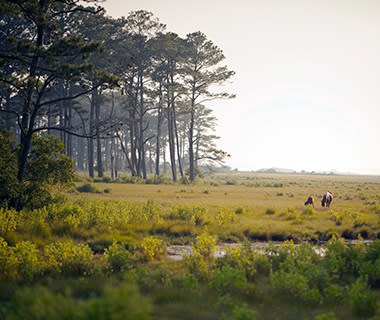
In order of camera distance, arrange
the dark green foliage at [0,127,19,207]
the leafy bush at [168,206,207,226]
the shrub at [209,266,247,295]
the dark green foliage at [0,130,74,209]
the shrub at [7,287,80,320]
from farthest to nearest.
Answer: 1. the leafy bush at [168,206,207,226]
2. the dark green foliage at [0,130,74,209]
3. the dark green foliage at [0,127,19,207]
4. the shrub at [209,266,247,295]
5. the shrub at [7,287,80,320]

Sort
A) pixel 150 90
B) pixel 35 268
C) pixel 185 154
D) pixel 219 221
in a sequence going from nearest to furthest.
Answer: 1. pixel 35 268
2. pixel 219 221
3. pixel 150 90
4. pixel 185 154

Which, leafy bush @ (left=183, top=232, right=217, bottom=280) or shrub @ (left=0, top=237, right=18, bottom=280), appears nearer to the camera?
shrub @ (left=0, top=237, right=18, bottom=280)

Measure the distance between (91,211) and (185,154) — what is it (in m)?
70.5

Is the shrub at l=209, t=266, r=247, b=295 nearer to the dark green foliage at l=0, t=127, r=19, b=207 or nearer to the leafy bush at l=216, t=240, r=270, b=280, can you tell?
the leafy bush at l=216, t=240, r=270, b=280

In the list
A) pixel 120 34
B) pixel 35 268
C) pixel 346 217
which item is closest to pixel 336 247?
pixel 35 268

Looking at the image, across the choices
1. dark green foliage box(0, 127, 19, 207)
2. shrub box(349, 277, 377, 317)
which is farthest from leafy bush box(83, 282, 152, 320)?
dark green foliage box(0, 127, 19, 207)

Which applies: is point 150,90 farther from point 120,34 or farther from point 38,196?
point 38,196

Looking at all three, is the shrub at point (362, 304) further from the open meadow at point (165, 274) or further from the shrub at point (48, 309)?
the shrub at point (48, 309)

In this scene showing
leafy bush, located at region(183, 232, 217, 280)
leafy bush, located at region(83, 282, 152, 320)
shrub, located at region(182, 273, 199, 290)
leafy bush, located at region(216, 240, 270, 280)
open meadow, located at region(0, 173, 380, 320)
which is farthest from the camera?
leafy bush, located at region(216, 240, 270, 280)

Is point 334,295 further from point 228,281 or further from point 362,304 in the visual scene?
point 228,281

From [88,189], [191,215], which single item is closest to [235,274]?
[191,215]

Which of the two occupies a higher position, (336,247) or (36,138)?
(36,138)

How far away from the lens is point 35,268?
8.25 meters

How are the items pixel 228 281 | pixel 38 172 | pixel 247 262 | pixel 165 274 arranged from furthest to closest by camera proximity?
pixel 38 172 → pixel 247 262 → pixel 165 274 → pixel 228 281
